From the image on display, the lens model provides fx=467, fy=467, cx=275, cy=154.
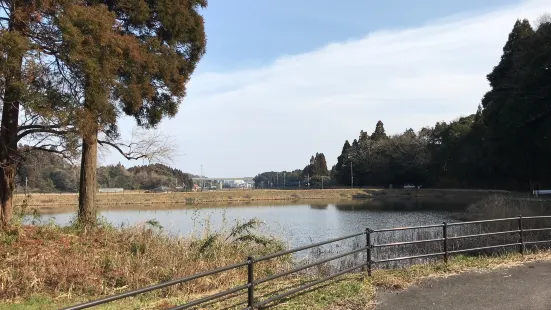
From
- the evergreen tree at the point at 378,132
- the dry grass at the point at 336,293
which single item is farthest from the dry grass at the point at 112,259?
the evergreen tree at the point at 378,132

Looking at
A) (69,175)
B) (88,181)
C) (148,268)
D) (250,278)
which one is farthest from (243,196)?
(250,278)

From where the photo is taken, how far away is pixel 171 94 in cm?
1580

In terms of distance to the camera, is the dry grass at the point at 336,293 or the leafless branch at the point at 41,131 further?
the leafless branch at the point at 41,131

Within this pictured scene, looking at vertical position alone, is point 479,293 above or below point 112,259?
below

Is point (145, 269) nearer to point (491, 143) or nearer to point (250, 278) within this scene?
point (250, 278)

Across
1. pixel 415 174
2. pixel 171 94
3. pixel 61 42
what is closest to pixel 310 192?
pixel 415 174

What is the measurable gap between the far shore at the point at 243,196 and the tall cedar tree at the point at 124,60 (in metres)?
40.2

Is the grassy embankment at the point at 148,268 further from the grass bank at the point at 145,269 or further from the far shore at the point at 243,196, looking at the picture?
the far shore at the point at 243,196

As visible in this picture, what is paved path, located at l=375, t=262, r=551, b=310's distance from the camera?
6659mm

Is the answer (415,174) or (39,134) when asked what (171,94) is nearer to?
(39,134)

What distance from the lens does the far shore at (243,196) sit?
59469mm

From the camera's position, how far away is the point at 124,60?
12.4 meters

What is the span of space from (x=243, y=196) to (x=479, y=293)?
6974 centimetres

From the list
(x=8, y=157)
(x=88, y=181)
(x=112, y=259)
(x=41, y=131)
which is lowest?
(x=112, y=259)
